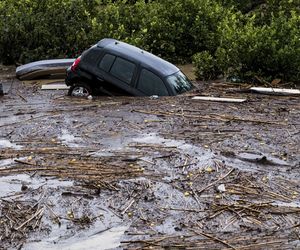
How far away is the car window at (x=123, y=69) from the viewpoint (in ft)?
45.1

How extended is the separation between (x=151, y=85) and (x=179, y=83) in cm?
74

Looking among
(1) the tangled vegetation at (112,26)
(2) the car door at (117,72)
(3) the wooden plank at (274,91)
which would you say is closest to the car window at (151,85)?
(2) the car door at (117,72)

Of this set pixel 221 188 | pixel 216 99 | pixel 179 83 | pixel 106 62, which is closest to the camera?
pixel 221 188

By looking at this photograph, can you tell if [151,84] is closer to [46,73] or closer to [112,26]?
[46,73]

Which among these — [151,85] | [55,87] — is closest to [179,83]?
[151,85]

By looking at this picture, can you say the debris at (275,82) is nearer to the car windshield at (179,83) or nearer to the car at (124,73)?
the car windshield at (179,83)

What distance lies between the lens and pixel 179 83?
46.3 ft

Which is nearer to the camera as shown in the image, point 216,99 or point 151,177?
point 151,177

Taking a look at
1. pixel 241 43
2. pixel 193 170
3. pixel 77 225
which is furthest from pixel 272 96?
pixel 77 225

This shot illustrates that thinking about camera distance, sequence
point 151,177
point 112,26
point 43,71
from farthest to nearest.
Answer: point 112,26 < point 43,71 < point 151,177

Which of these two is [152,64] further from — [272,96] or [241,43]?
[241,43]

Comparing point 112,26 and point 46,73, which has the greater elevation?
point 112,26

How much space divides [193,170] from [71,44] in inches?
547

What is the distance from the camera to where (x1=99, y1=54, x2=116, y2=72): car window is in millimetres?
13884
